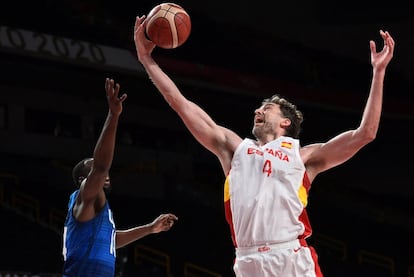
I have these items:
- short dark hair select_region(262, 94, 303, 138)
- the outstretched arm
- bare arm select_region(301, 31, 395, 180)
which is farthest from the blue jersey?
bare arm select_region(301, 31, 395, 180)

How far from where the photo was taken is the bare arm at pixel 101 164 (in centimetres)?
459

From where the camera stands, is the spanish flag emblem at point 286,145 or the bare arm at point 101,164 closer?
the spanish flag emblem at point 286,145

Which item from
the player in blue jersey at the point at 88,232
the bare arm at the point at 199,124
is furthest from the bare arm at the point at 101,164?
the bare arm at the point at 199,124

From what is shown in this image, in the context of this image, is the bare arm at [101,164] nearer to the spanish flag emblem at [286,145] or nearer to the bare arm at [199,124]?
the bare arm at [199,124]

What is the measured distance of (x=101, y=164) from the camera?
4863mm

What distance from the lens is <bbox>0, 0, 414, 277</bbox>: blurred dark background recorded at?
16.6 m

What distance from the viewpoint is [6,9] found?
57.3ft

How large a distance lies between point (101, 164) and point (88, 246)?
27.5 inches

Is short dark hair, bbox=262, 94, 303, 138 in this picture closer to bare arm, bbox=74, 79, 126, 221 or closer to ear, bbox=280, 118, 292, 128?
ear, bbox=280, 118, 292, 128

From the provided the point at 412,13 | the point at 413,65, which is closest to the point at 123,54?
the point at 412,13

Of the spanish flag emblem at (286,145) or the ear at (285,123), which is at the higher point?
the ear at (285,123)

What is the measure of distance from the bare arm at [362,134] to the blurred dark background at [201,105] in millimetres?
8666

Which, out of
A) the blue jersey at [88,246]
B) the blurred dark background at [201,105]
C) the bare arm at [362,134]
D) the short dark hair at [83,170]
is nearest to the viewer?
the bare arm at [362,134]

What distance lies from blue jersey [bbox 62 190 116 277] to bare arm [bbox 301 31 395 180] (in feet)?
5.15
